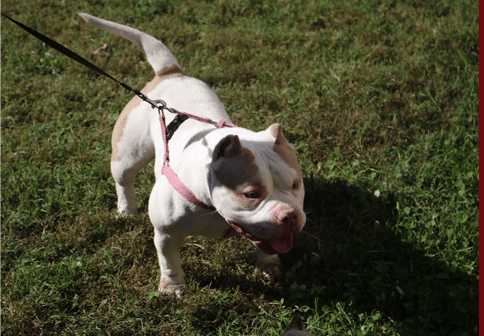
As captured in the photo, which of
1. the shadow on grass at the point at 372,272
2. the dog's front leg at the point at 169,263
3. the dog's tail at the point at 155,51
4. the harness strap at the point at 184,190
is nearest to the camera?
the harness strap at the point at 184,190

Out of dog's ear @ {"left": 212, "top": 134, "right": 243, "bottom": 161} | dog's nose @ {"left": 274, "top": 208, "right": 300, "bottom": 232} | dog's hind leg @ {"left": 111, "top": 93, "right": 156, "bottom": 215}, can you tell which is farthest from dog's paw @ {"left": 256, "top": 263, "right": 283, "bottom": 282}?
dog's ear @ {"left": 212, "top": 134, "right": 243, "bottom": 161}

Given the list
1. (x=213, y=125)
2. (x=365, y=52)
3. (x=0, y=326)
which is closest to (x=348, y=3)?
(x=365, y=52)

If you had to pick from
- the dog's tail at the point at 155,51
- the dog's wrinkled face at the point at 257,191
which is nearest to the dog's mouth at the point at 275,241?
the dog's wrinkled face at the point at 257,191

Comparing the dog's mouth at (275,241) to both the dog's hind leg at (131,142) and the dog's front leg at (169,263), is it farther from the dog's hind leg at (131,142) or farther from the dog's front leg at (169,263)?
the dog's hind leg at (131,142)

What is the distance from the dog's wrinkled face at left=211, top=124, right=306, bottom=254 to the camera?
2.04 meters

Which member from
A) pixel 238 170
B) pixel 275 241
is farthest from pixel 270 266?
pixel 238 170

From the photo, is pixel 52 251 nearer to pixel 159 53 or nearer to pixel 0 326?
pixel 0 326

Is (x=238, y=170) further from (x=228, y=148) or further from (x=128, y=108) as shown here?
(x=128, y=108)

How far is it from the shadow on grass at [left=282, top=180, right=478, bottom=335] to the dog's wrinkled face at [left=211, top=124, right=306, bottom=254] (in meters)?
1.08

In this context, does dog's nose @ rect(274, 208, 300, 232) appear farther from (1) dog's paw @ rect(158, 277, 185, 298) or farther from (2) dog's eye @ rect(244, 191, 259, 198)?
(1) dog's paw @ rect(158, 277, 185, 298)

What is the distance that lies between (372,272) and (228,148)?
5.33 ft

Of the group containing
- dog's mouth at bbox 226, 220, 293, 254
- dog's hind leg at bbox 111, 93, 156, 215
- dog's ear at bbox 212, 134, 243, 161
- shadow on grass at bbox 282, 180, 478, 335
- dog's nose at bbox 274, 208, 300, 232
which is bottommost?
shadow on grass at bbox 282, 180, 478, 335

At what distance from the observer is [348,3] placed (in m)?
5.46

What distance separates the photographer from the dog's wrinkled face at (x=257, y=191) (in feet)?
6.69
